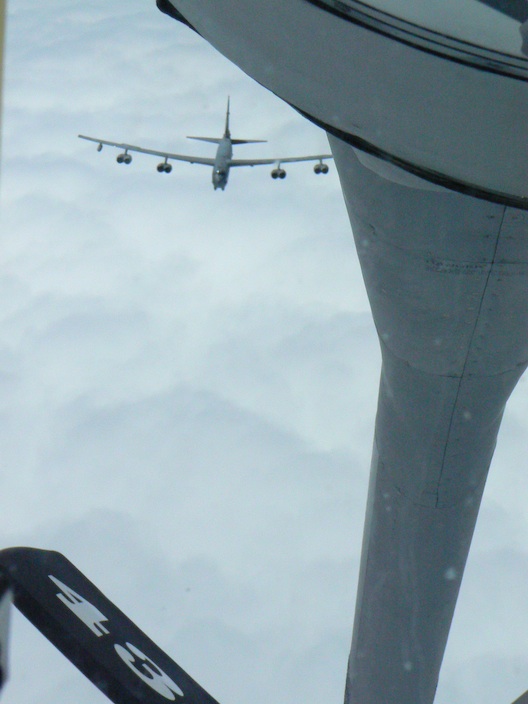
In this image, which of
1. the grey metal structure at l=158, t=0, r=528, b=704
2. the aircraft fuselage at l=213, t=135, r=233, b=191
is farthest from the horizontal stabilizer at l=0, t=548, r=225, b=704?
the aircraft fuselage at l=213, t=135, r=233, b=191

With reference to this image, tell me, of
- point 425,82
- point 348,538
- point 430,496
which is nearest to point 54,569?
point 425,82

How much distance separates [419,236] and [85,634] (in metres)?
3.88

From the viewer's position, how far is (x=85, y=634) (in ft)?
8.41

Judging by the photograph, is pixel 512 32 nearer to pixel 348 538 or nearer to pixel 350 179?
pixel 350 179

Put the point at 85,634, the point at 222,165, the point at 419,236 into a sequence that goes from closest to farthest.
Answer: the point at 85,634 → the point at 419,236 → the point at 222,165

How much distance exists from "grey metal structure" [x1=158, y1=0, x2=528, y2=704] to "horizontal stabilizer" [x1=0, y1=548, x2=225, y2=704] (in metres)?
2.46

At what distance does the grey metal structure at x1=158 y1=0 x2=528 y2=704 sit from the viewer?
10.8 feet

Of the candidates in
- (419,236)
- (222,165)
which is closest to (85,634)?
(419,236)

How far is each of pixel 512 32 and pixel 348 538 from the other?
60.5m

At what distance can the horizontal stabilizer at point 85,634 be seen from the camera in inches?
99.4

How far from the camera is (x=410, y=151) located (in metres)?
3.70

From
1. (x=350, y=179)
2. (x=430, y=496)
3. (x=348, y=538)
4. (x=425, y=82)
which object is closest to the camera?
(x=425, y=82)

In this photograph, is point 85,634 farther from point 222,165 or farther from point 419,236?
point 222,165

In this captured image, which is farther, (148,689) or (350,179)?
(350,179)
